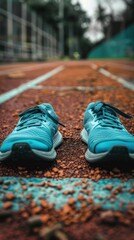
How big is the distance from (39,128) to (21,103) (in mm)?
1579

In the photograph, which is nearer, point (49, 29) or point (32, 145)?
point (32, 145)

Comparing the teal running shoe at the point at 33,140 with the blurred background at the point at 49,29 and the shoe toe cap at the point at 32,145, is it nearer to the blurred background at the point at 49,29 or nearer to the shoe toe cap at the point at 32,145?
the shoe toe cap at the point at 32,145

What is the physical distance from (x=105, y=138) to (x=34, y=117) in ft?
1.58

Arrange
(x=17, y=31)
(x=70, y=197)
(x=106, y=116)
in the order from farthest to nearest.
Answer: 1. (x=17, y=31)
2. (x=106, y=116)
3. (x=70, y=197)

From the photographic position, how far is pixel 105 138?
1.37 meters

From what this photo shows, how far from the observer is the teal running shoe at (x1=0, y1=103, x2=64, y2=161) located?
4.26ft

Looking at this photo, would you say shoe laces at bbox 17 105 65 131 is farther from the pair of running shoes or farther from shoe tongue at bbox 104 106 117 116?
shoe tongue at bbox 104 106 117 116

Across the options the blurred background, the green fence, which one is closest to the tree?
the blurred background

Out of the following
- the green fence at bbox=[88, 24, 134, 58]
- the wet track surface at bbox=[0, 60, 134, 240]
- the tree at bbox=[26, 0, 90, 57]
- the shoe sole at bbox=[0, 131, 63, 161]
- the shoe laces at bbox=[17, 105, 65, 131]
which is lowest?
the wet track surface at bbox=[0, 60, 134, 240]

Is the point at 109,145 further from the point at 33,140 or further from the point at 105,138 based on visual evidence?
the point at 33,140

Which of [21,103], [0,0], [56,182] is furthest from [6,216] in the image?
[0,0]

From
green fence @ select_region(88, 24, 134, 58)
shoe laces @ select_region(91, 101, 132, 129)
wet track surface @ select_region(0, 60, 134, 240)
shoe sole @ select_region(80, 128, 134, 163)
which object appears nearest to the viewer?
wet track surface @ select_region(0, 60, 134, 240)

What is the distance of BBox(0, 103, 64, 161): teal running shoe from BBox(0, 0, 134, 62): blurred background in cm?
1545

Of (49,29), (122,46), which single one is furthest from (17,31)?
(49,29)
